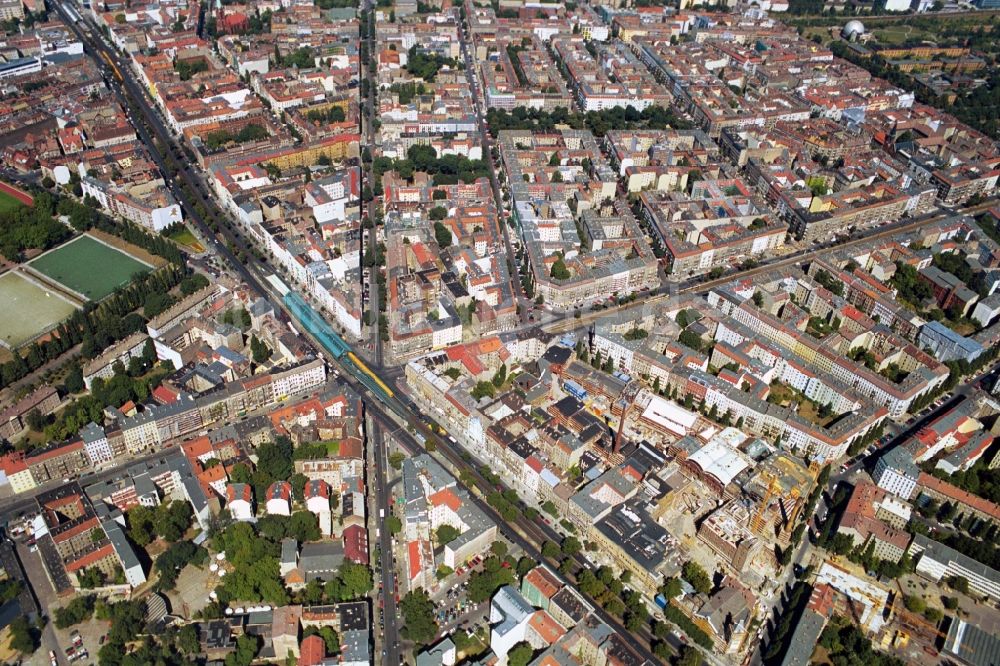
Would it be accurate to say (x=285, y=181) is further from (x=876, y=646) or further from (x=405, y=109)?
(x=876, y=646)

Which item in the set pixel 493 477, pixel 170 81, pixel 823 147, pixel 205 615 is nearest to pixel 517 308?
pixel 493 477

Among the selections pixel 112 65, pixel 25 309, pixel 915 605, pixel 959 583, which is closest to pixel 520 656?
pixel 915 605

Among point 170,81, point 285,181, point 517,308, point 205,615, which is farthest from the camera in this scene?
point 170,81

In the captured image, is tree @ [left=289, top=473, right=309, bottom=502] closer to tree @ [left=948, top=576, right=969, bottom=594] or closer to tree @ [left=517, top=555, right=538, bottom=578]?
tree @ [left=517, top=555, right=538, bottom=578]

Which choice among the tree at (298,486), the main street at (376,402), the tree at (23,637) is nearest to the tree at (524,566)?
the main street at (376,402)

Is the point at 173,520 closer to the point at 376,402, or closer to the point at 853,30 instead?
the point at 376,402
